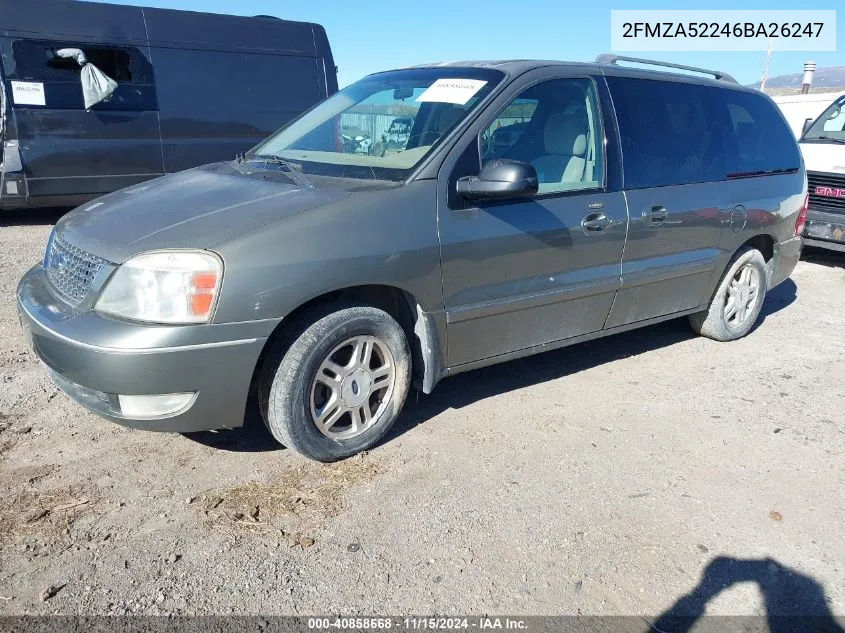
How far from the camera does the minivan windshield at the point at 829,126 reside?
8.62m

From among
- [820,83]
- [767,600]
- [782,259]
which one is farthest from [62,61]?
[820,83]

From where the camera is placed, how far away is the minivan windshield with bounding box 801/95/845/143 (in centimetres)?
862

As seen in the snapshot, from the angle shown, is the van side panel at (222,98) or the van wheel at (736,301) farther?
the van side panel at (222,98)

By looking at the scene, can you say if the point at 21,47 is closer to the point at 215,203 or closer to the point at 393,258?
the point at 215,203

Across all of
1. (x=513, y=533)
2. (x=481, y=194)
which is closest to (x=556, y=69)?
(x=481, y=194)

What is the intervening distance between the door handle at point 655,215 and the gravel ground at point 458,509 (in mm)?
1025

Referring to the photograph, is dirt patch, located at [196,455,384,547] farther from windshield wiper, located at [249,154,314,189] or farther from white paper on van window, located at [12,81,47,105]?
white paper on van window, located at [12,81,47,105]

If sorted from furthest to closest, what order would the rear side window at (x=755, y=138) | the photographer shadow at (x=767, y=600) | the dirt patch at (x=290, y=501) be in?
1. the rear side window at (x=755, y=138)
2. the dirt patch at (x=290, y=501)
3. the photographer shadow at (x=767, y=600)

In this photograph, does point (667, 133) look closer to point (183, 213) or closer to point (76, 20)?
point (183, 213)

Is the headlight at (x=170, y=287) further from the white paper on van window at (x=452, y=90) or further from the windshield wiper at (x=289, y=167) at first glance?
the white paper on van window at (x=452, y=90)

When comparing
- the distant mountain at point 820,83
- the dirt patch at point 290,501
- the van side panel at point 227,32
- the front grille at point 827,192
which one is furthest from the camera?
the distant mountain at point 820,83

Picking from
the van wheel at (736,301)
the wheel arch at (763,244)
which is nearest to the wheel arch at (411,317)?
the van wheel at (736,301)

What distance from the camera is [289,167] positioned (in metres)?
3.72

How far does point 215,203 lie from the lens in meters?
3.18
